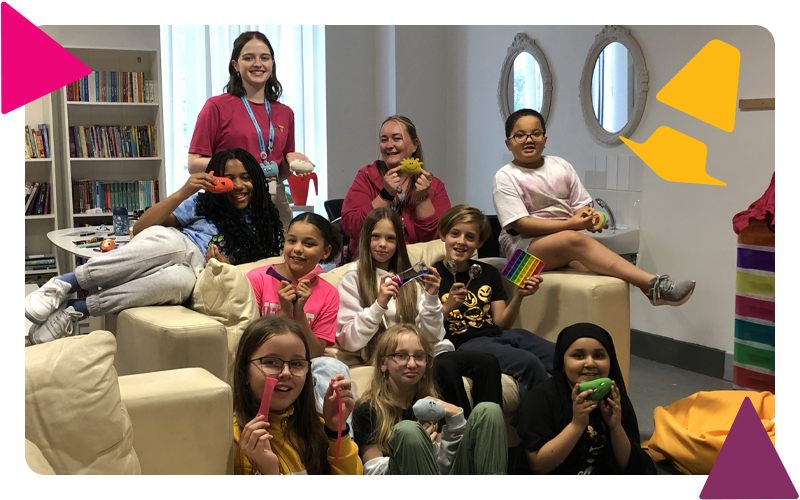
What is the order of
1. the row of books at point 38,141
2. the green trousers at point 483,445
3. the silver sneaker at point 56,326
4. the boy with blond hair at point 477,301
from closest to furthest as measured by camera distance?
1. the green trousers at point 483,445
2. the silver sneaker at point 56,326
3. the boy with blond hair at point 477,301
4. the row of books at point 38,141

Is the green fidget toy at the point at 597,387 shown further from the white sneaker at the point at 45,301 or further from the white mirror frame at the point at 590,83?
the white mirror frame at the point at 590,83

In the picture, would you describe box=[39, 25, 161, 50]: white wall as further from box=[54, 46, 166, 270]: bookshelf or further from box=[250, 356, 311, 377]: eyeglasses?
box=[250, 356, 311, 377]: eyeglasses

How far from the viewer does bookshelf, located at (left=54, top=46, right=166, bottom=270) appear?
216 inches

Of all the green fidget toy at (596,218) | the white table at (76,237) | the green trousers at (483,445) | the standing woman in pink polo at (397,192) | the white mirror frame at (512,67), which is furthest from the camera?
the white mirror frame at (512,67)

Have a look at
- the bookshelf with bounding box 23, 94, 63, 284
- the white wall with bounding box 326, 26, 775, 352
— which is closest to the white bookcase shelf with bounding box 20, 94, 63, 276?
the bookshelf with bounding box 23, 94, 63, 284

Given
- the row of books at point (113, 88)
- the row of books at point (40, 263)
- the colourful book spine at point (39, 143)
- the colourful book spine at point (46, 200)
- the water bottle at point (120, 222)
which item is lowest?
the row of books at point (40, 263)

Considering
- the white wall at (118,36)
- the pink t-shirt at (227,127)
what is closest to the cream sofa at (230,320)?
the pink t-shirt at (227,127)

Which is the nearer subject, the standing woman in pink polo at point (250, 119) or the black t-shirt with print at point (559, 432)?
the black t-shirt with print at point (559, 432)

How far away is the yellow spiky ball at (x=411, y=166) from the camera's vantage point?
316 centimetres

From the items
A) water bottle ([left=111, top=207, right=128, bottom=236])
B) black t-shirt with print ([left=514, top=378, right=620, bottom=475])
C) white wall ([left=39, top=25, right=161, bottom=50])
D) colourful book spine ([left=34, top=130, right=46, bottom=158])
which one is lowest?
black t-shirt with print ([left=514, top=378, right=620, bottom=475])

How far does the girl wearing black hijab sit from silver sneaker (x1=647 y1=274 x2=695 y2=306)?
0.81 m

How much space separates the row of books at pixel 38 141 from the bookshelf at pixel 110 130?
13 centimetres

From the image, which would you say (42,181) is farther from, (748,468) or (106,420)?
(748,468)

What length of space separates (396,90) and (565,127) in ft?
5.07
